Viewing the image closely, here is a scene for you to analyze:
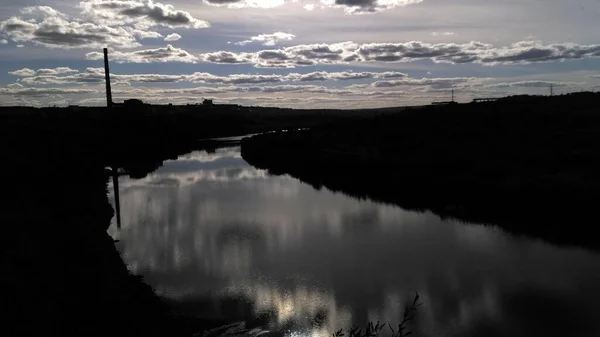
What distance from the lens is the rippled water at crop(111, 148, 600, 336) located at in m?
18.6

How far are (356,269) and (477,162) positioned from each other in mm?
33684

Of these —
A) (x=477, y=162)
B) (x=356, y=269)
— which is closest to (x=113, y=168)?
(x=477, y=162)

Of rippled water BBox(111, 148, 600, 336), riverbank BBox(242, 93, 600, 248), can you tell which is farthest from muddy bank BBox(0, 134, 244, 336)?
riverbank BBox(242, 93, 600, 248)

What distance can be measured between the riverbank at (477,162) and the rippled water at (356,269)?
5337 millimetres

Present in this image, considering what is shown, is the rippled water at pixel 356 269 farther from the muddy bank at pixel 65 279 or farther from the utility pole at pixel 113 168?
the muddy bank at pixel 65 279

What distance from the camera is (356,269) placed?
Answer: 2416cm

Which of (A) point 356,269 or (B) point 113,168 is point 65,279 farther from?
(B) point 113,168

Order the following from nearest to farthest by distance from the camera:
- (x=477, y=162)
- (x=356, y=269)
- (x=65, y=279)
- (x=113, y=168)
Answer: (x=65, y=279)
(x=356, y=269)
(x=477, y=162)
(x=113, y=168)

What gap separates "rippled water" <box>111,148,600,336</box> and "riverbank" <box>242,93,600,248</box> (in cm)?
534

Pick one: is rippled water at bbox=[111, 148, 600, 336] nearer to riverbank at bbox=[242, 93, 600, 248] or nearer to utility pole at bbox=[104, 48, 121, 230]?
utility pole at bbox=[104, 48, 121, 230]

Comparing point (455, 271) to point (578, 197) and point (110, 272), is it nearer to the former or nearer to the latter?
point (110, 272)

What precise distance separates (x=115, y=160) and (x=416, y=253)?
229 ft

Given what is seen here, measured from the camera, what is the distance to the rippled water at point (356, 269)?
18594 mm

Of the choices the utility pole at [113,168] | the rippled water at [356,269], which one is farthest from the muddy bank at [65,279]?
the utility pole at [113,168]
